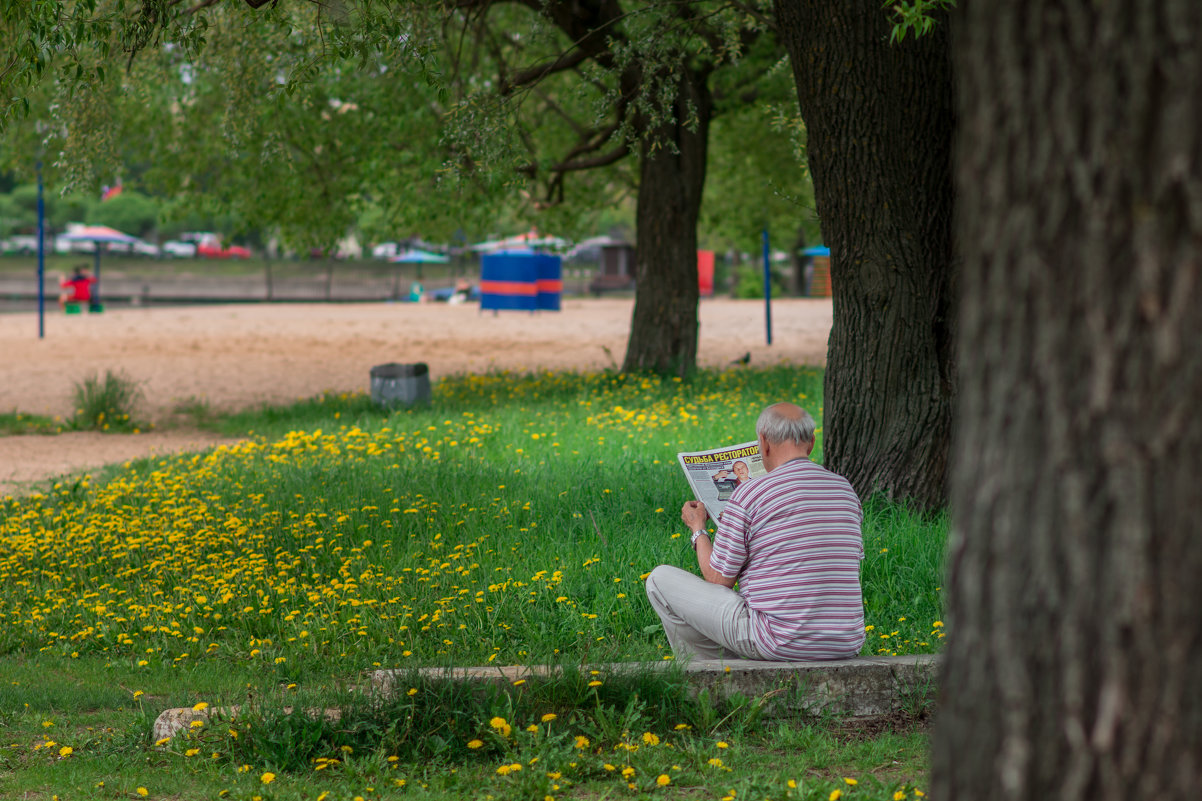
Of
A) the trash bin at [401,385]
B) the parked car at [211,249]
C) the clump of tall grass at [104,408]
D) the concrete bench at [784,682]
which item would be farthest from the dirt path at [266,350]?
the parked car at [211,249]

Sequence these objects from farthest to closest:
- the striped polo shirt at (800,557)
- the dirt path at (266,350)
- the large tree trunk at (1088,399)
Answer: the dirt path at (266,350) → the striped polo shirt at (800,557) → the large tree trunk at (1088,399)

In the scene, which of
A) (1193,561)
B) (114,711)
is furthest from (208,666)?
(1193,561)

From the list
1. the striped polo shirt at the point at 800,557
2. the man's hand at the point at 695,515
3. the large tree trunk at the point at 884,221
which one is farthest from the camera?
the large tree trunk at the point at 884,221

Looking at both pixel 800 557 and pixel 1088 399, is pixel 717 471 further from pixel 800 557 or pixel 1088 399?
pixel 1088 399

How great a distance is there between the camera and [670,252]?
1351 centimetres

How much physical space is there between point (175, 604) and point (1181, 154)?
5.16 m

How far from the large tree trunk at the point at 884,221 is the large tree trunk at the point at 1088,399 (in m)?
4.40

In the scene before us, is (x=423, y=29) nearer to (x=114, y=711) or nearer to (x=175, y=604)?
(x=175, y=604)

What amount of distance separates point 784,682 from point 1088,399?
2.33m

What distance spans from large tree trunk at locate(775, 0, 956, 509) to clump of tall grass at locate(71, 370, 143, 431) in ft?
30.1

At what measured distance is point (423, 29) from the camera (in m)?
7.48

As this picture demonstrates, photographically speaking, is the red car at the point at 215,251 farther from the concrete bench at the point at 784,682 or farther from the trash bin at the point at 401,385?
the concrete bench at the point at 784,682

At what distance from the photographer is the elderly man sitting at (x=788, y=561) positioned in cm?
392

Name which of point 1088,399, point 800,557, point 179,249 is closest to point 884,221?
point 800,557
